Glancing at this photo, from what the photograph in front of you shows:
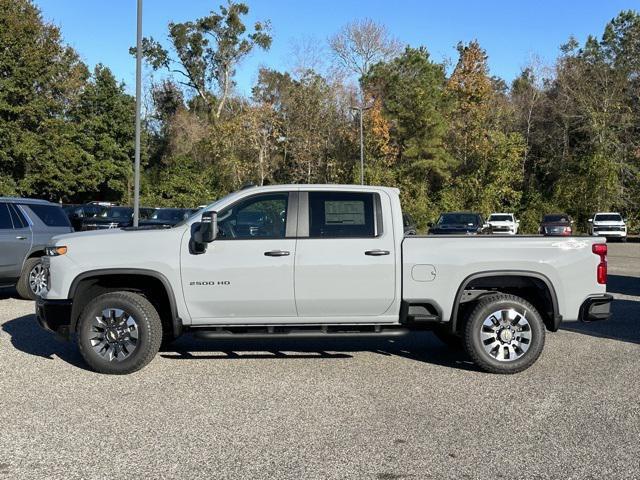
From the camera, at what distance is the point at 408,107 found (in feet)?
152

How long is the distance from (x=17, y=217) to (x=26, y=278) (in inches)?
43.3

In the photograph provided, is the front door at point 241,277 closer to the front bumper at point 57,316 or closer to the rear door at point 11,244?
the front bumper at point 57,316

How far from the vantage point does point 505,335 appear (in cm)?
656

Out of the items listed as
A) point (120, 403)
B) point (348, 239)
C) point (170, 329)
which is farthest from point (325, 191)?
point (120, 403)

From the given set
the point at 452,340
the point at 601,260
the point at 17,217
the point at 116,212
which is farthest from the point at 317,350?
the point at 116,212

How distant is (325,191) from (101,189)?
166 ft

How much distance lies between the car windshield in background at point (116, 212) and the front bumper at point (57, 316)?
22.8m

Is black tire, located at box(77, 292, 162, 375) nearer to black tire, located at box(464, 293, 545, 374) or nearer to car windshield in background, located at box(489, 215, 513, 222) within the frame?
black tire, located at box(464, 293, 545, 374)

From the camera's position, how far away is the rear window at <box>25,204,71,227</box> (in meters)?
11.9

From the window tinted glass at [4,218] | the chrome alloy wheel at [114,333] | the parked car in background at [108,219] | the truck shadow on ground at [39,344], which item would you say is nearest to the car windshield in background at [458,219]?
the parked car in background at [108,219]

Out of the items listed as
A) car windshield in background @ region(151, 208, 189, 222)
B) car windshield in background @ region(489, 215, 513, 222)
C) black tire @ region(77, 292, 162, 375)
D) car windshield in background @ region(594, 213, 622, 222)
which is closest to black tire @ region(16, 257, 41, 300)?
black tire @ region(77, 292, 162, 375)

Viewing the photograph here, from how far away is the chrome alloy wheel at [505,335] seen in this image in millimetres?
6547

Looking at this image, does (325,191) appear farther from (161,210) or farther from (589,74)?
(589,74)

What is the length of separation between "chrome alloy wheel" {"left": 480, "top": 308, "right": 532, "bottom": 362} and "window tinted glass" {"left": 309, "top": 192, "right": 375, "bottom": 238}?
5.03 ft
